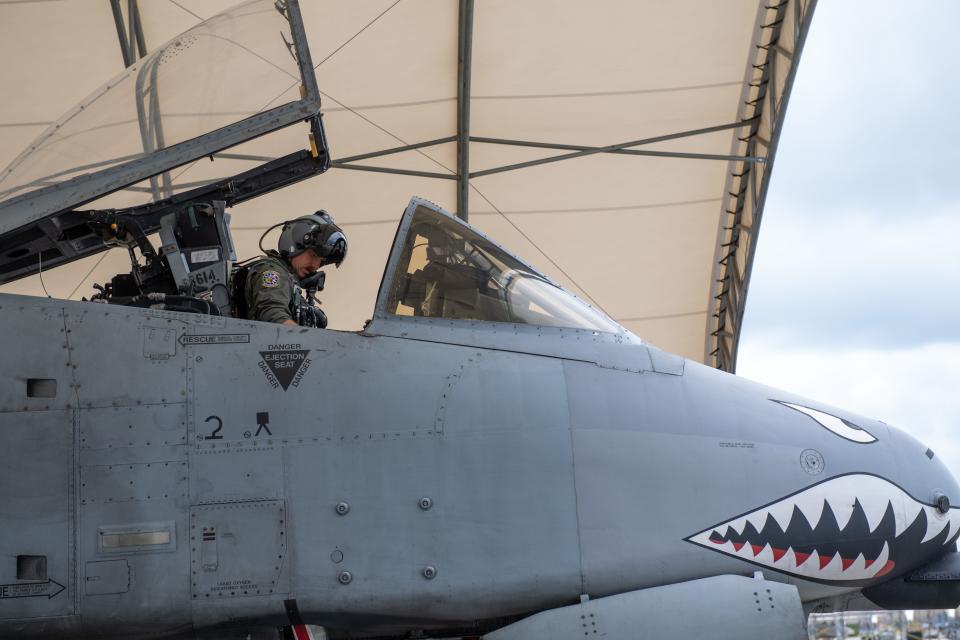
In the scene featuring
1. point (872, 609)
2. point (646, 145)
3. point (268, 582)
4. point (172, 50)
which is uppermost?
point (646, 145)

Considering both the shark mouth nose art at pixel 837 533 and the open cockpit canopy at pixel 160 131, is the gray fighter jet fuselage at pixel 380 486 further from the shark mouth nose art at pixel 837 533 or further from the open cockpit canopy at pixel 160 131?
the open cockpit canopy at pixel 160 131

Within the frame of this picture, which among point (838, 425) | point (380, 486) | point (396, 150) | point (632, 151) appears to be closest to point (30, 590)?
point (380, 486)

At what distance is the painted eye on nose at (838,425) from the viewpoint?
19.1 ft

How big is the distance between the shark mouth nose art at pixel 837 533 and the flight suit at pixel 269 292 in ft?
8.73

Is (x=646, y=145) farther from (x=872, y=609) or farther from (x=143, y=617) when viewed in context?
(x=143, y=617)

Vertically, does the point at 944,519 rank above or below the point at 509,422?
below

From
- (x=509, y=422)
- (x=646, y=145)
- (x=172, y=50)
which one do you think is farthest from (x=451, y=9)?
(x=509, y=422)

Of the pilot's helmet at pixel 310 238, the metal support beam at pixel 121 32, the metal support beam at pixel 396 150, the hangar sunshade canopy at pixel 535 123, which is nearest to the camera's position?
the pilot's helmet at pixel 310 238

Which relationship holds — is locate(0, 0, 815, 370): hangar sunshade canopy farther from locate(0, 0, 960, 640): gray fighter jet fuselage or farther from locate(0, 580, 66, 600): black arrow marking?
locate(0, 580, 66, 600): black arrow marking

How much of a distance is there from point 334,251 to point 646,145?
39.2 ft

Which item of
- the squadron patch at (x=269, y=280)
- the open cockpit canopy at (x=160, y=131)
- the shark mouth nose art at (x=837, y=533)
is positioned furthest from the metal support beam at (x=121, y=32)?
the shark mouth nose art at (x=837, y=533)

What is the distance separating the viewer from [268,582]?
5102 mm

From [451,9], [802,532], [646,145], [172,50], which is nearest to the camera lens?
[802,532]

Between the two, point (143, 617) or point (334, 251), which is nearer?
point (143, 617)
